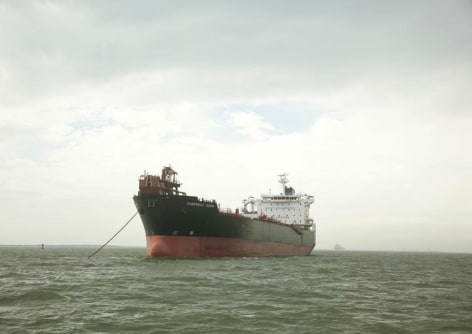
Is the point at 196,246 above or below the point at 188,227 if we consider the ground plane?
below

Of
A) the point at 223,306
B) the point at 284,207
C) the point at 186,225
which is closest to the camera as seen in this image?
the point at 223,306

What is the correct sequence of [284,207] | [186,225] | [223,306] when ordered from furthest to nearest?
[284,207]
[186,225]
[223,306]

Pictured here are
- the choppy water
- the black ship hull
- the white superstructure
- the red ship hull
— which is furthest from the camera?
the white superstructure

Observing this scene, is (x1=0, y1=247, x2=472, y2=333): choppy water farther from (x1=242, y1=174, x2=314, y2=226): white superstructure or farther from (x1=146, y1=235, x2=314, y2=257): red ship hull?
(x1=242, y1=174, x2=314, y2=226): white superstructure

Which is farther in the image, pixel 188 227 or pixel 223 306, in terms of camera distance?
pixel 188 227

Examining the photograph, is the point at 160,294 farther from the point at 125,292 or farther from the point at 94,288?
the point at 94,288

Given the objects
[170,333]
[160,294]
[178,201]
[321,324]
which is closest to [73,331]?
[170,333]

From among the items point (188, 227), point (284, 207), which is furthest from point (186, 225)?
point (284, 207)

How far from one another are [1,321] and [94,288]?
6.05 m

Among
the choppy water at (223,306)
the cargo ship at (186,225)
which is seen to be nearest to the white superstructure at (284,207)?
the cargo ship at (186,225)

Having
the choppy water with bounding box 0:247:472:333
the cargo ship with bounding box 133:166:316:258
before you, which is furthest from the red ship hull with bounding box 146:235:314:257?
the choppy water with bounding box 0:247:472:333

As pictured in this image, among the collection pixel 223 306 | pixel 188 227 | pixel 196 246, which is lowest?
pixel 223 306

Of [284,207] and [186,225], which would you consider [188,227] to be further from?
[284,207]

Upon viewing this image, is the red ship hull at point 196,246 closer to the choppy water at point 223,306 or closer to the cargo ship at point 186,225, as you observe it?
the cargo ship at point 186,225
